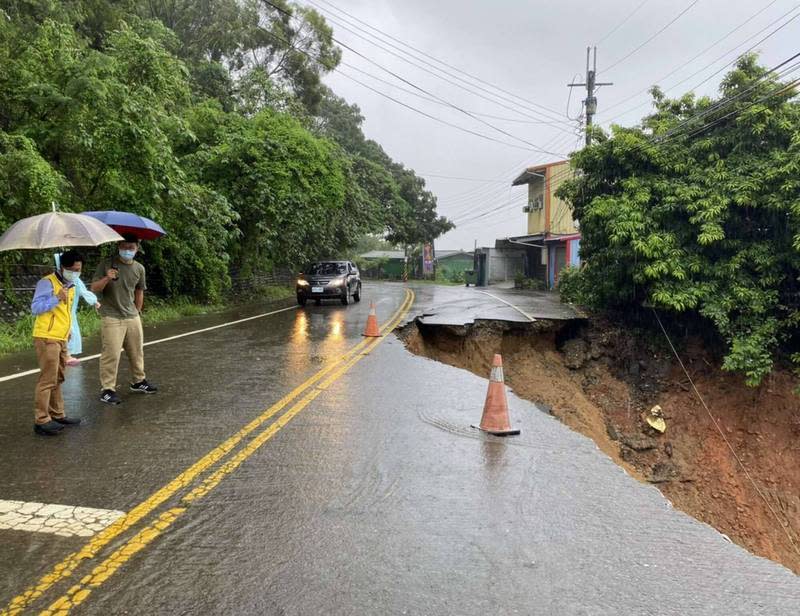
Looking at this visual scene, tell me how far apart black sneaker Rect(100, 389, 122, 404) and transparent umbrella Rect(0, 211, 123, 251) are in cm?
187

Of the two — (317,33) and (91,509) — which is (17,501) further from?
(317,33)

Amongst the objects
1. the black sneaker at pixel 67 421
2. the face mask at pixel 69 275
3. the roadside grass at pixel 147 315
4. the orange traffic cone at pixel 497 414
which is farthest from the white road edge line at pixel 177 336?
the orange traffic cone at pixel 497 414

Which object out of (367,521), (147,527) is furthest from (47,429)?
(367,521)

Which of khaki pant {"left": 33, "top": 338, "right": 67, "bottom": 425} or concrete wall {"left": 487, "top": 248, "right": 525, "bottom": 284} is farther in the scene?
concrete wall {"left": 487, "top": 248, "right": 525, "bottom": 284}

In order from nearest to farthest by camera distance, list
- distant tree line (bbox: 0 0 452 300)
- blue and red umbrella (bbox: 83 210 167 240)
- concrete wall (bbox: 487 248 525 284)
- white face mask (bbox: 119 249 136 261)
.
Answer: white face mask (bbox: 119 249 136 261)
blue and red umbrella (bbox: 83 210 167 240)
distant tree line (bbox: 0 0 452 300)
concrete wall (bbox: 487 248 525 284)

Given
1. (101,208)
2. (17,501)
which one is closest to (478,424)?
(17,501)

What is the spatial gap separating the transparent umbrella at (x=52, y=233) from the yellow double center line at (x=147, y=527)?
2.34 m

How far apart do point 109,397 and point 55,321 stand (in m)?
1.42

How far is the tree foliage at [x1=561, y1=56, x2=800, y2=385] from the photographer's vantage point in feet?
39.9

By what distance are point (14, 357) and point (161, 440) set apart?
6.04m

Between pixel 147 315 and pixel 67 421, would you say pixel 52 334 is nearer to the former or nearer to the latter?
pixel 67 421

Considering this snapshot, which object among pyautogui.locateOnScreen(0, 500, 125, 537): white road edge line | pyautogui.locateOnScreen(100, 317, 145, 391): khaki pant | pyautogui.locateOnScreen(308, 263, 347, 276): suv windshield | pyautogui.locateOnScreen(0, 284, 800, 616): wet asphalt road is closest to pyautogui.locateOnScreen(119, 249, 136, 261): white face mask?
pyautogui.locateOnScreen(100, 317, 145, 391): khaki pant

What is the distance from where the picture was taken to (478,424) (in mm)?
6215

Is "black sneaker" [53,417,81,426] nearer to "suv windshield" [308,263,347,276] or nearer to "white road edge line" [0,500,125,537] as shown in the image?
"white road edge line" [0,500,125,537]
